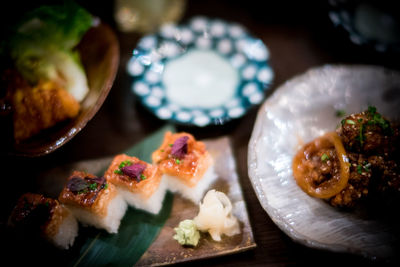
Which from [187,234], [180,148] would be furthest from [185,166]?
[187,234]

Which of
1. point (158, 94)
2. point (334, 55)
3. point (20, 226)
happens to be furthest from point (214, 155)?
point (334, 55)

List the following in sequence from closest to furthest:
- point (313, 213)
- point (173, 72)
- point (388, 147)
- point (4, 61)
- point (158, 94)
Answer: point (313, 213), point (388, 147), point (4, 61), point (158, 94), point (173, 72)

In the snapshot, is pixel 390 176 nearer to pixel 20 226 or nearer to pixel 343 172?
pixel 343 172

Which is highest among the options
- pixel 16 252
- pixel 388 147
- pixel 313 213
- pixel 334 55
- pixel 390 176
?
pixel 334 55

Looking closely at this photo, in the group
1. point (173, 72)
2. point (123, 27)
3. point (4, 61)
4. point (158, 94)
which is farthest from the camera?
point (123, 27)

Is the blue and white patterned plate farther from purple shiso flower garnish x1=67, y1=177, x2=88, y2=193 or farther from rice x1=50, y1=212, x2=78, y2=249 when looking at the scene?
rice x1=50, y1=212, x2=78, y2=249

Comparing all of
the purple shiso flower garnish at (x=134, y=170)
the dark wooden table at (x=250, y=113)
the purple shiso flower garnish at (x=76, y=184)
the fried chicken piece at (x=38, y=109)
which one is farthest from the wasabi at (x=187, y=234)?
the fried chicken piece at (x=38, y=109)

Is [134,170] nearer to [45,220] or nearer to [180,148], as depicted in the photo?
[180,148]
